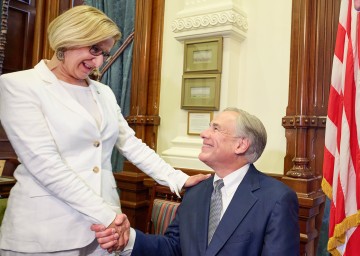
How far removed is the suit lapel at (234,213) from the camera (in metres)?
1.45

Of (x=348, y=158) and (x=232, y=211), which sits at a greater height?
(x=348, y=158)

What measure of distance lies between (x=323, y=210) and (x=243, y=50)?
130 centimetres

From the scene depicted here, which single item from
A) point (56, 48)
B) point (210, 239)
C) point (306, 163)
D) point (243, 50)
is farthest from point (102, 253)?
point (243, 50)

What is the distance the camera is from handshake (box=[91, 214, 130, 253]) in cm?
135

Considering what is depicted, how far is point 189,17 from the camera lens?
2908mm

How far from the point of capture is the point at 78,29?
148cm

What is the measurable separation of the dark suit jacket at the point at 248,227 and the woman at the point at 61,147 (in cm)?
29

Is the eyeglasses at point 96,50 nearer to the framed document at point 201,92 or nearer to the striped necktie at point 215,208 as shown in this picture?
the striped necktie at point 215,208

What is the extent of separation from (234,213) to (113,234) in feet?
1.59

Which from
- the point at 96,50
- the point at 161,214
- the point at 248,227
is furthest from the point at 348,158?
the point at 96,50

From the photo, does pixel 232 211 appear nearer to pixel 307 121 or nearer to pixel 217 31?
pixel 307 121

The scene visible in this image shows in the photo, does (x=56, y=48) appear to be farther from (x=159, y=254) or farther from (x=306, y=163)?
(x=306, y=163)

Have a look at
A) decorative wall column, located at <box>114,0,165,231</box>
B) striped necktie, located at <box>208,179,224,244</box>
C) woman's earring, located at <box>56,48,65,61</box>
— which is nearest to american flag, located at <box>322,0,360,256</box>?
striped necktie, located at <box>208,179,224,244</box>

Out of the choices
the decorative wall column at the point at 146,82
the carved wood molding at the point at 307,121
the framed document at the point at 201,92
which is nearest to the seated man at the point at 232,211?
the carved wood molding at the point at 307,121
